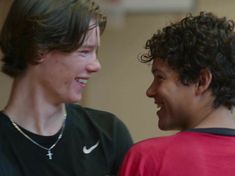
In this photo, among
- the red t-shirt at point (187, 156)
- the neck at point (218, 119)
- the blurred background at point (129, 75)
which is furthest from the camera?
the blurred background at point (129, 75)

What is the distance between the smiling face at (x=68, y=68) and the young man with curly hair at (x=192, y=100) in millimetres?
170

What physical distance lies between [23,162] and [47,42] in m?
0.36

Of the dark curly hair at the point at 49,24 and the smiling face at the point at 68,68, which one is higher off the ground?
the dark curly hair at the point at 49,24

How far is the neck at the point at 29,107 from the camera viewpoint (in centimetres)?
155

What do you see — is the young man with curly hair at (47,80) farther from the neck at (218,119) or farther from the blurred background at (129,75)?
the blurred background at (129,75)

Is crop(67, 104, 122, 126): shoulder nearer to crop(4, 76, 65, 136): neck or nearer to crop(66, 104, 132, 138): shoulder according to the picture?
crop(66, 104, 132, 138): shoulder

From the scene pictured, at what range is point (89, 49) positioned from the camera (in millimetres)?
1523

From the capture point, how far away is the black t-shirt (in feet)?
4.93

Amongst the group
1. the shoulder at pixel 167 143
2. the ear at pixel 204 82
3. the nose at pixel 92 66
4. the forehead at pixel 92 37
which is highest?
the forehead at pixel 92 37

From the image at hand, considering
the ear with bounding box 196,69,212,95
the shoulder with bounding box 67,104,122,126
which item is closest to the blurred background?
the shoulder with bounding box 67,104,122,126

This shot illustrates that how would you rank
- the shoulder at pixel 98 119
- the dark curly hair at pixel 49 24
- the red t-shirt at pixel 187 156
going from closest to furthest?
the red t-shirt at pixel 187 156 → the dark curly hair at pixel 49 24 → the shoulder at pixel 98 119

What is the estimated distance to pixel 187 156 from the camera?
1.18 metres

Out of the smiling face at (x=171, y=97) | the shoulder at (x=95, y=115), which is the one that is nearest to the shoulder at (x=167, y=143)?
the smiling face at (x=171, y=97)

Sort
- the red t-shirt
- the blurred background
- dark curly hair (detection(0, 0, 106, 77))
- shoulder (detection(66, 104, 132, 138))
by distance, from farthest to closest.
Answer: the blurred background < shoulder (detection(66, 104, 132, 138)) < dark curly hair (detection(0, 0, 106, 77)) < the red t-shirt
